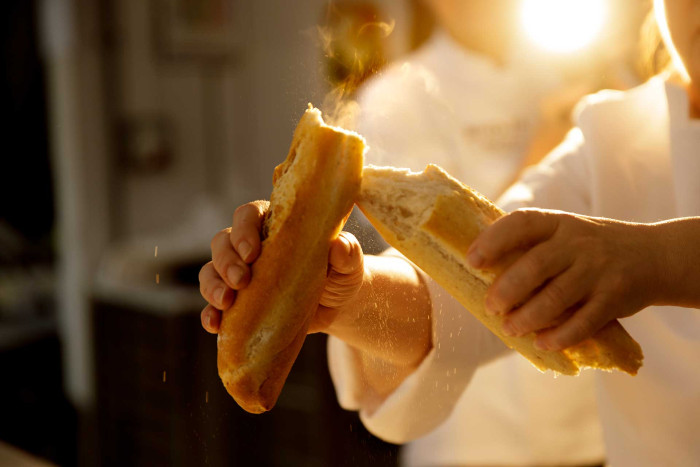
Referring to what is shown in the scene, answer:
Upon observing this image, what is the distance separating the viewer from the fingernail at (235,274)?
421mm

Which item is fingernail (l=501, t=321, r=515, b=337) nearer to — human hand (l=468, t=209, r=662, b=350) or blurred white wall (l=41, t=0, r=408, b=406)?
human hand (l=468, t=209, r=662, b=350)

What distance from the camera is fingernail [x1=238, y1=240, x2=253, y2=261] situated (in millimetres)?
423

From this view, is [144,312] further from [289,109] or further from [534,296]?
[534,296]

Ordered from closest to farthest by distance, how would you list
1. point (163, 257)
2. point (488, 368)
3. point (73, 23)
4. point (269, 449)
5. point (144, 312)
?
1. point (269, 449)
2. point (488, 368)
3. point (144, 312)
4. point (163, 257)
5. point (73, 23)

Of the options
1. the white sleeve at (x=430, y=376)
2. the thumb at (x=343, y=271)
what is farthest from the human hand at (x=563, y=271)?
the white sleeve at (x=430, y=376)

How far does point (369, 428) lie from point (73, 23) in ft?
7.32

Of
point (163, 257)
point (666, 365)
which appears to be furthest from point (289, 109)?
point (163, 257)

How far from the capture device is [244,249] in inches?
16.7

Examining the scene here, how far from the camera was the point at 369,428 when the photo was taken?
24.2 inches

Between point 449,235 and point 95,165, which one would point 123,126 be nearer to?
point 95,165

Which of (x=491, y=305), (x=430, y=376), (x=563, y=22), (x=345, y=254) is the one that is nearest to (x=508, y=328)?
(x=491, y=305)

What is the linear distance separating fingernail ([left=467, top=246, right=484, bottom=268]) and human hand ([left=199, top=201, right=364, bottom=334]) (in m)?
0.10

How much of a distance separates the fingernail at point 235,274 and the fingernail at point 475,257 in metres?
0.16

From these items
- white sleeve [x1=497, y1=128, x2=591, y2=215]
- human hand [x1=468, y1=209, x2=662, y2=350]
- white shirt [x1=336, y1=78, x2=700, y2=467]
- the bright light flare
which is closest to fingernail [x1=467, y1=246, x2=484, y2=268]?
human hand [x1=468, y1=209, x2=662, y2=350]
